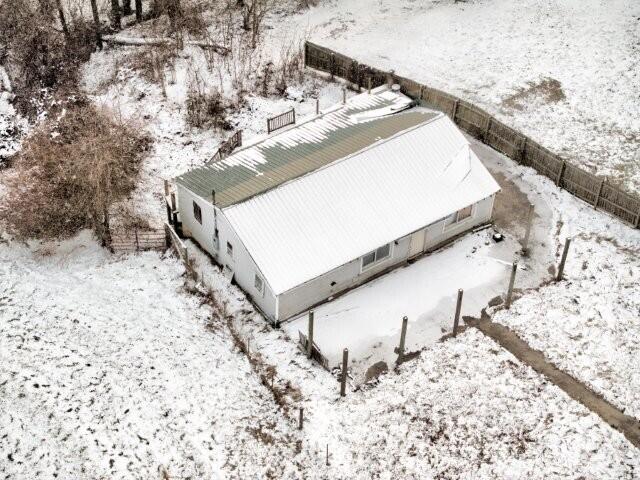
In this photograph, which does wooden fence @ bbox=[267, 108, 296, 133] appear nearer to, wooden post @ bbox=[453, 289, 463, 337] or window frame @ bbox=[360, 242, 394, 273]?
window frame @ bbox=[360, 242, 394, 273]

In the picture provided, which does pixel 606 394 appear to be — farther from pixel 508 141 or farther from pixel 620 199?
pixel 508 141

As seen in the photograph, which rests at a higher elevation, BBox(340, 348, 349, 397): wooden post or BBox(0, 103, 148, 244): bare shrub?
BBox(0, 103, 148, 244): bare shrub

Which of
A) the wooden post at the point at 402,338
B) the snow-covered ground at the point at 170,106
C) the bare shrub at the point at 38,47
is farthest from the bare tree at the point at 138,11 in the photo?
the wooden post at the point at 402,338

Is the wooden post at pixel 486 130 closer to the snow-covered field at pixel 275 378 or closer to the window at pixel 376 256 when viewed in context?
the snow-covered field at pixel 275 378

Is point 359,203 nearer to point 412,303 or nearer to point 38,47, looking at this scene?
point 412,303

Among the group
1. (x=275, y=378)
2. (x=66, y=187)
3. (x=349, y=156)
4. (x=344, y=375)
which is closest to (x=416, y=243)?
(x=349, y=156)

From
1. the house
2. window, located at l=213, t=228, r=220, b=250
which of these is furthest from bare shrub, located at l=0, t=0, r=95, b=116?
window, located at l=213, t=228, r=220, b=250
